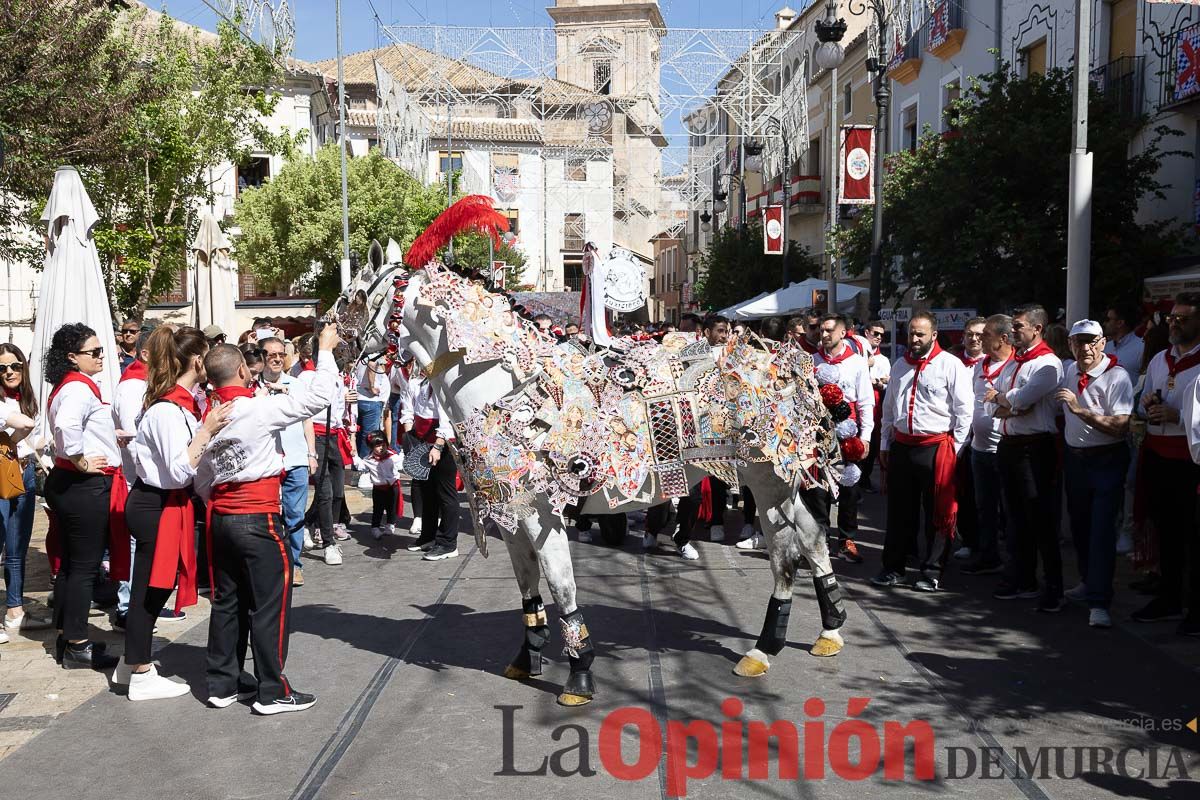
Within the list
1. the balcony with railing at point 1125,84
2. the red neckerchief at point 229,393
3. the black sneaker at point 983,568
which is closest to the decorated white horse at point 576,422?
Result: the red neckerchief at point 229,393

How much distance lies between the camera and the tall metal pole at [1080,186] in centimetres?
1037

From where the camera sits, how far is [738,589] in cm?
762

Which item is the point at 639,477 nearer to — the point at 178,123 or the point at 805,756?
the point at 805,756

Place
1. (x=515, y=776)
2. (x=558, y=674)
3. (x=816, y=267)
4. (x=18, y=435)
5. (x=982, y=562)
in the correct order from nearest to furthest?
(x=515, y=776) < (x=558, y=674) < (x=18, y=435) < (x=982, y=562) < (x=816, y=267)

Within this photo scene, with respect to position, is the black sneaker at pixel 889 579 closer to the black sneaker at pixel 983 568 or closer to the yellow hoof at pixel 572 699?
the black sneaker at pixel 983 568

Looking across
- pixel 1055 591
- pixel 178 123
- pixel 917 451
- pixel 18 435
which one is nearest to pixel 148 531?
pixel 18 435

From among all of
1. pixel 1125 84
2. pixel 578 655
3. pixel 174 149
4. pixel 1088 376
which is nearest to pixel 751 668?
pixel 578 655

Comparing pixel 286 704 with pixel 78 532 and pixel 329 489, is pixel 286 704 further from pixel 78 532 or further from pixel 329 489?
pixel 329 489

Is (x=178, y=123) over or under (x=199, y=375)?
over

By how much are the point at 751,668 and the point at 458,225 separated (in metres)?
2.93

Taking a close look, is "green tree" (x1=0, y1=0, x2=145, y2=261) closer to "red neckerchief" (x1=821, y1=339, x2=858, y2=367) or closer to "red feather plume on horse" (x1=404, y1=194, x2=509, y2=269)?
"red feather plume on horse" (x1=404, y1=194, x2=509, y2=269)

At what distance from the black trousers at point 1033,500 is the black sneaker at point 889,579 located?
892 millimetres

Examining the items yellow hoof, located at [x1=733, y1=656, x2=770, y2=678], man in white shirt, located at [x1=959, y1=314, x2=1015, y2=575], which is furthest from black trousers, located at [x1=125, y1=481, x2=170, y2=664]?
man in white shirt, located at [x1=959, y1=314, x2=1015, y2=575]

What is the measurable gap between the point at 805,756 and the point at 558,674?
169cm
